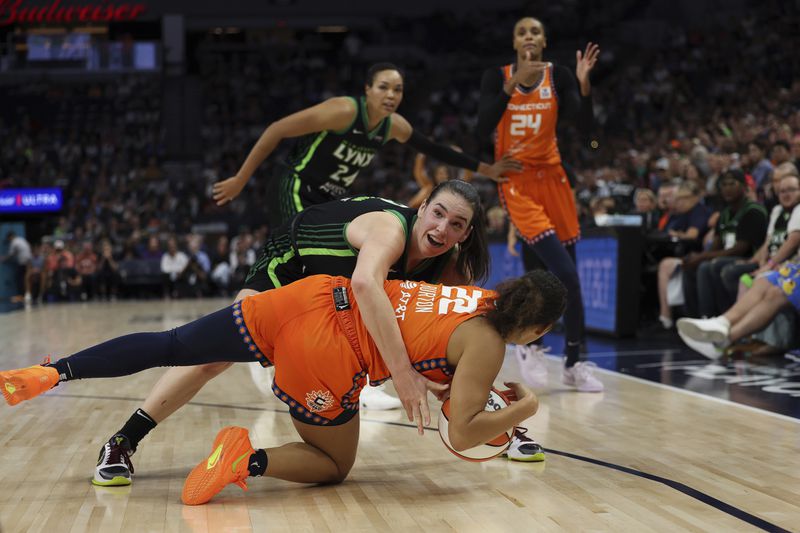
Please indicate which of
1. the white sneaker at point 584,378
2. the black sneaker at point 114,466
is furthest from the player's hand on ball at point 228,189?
the white sneaker at point 584,378

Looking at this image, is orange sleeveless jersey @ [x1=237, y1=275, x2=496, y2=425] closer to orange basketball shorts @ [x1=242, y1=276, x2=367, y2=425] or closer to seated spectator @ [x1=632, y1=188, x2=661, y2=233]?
orange basketball shorts @ [x1=242, y1=276, x2=367, y2=425]

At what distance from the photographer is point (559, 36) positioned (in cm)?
2359

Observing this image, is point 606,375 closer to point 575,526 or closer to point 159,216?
point 575,526

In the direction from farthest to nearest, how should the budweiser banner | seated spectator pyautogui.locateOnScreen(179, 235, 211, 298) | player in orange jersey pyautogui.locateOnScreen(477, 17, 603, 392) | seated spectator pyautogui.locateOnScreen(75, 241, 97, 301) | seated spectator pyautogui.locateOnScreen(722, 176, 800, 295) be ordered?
1. the budweiser banner
2. seated spectator pyautogui.locateOnScreen(75, 241, 97, 301)
3. seated spectator pyautogui.locateOnScreen(179, 235, 211, 298)
4. seated spectator pyautogui.locateOnScreen(722, 176, 800, 295)
5. player in orange jersey pyautogui.locateOnScreen(477, 17, 603, 392)

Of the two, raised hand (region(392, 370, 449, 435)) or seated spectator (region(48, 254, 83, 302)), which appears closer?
raised hand (region(392, 370, 449, 435))

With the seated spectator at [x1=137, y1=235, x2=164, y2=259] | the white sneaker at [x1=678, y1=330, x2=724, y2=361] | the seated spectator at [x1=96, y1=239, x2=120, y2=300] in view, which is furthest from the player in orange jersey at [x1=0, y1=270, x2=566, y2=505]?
the seated spectator at [x1=137, y1=235, x2=164, y2=259]

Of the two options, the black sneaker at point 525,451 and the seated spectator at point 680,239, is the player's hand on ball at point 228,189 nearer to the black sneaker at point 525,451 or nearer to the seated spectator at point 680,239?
the black sneaker at point 525,451

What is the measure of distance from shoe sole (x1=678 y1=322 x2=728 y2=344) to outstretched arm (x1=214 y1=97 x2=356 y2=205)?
114 inches

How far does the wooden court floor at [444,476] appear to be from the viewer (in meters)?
2.52

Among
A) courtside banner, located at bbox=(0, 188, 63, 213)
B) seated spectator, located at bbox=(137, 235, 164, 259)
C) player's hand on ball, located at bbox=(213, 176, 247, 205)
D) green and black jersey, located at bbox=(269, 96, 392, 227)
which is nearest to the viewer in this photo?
player's hand on ball, located at bbox=(213, 176, 247, 205)

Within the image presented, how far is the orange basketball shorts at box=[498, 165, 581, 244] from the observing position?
5047 millimetres

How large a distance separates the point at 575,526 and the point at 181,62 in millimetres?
24620

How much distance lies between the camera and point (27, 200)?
863 inches

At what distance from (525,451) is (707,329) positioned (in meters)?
3.13
